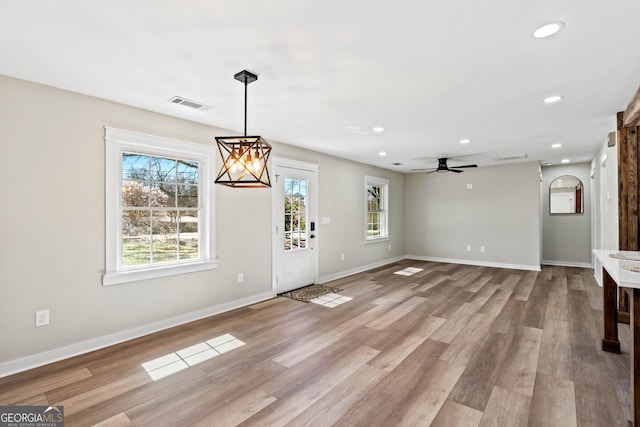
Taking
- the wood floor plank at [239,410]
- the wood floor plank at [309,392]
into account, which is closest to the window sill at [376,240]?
the wood floor plank at [309,392]

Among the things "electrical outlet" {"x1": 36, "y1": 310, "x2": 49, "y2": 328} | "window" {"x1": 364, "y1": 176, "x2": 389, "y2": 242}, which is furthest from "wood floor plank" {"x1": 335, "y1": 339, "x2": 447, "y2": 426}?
"window" {"x1": 364, "y1": 176, "x2": 389, "y2": 242}

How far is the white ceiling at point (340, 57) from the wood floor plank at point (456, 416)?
2508 mm

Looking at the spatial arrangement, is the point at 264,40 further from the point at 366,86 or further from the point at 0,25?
the point at 0,25

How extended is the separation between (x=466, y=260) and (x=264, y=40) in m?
7.39

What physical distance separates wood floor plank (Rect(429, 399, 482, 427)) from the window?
16.3ft

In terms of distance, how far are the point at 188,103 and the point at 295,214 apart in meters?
2.58

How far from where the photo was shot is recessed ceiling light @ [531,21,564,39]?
74.7 inches

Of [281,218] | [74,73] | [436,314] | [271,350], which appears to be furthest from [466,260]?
[74,73]

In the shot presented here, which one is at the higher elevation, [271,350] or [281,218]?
[281,218]

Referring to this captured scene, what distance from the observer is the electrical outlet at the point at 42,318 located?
2697 mm

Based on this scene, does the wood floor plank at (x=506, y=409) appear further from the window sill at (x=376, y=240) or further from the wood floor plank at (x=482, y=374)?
the window sill at (x=376, y=240)

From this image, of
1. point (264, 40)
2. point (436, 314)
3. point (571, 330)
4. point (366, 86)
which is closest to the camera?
point (264, 40)

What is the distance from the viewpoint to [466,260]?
7758 mm

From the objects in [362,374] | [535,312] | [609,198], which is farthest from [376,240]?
[362,374]
